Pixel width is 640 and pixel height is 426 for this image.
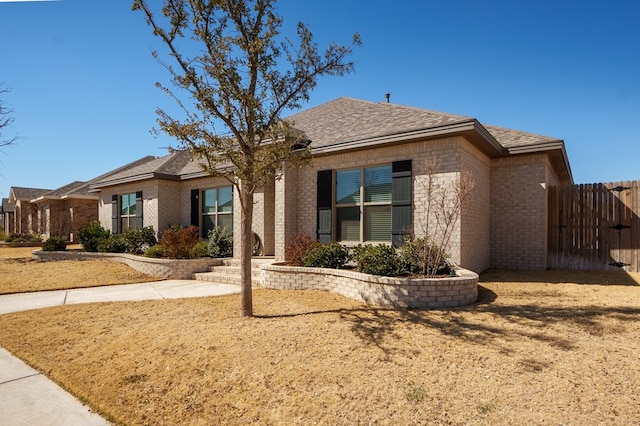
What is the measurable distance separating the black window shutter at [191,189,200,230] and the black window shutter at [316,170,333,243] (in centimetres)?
611

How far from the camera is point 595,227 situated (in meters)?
9.91

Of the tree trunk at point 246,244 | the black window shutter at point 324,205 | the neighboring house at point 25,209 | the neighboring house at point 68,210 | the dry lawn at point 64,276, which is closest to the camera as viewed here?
the tree trunk at point 246,244

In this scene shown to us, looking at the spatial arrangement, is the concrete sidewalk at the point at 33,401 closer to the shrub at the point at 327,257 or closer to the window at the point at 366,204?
the shrub at the point at 327,257

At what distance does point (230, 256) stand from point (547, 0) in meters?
11.4

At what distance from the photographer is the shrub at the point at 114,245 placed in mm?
14008

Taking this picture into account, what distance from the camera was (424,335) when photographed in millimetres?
4730

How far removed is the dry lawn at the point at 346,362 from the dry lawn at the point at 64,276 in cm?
320

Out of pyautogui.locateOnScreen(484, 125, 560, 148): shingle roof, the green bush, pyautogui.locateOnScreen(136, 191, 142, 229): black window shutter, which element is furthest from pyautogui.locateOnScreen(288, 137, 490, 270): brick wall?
the green bush

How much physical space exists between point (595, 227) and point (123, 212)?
1907 cm

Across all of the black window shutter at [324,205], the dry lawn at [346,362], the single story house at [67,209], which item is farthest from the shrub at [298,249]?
the single story house at [67,209]

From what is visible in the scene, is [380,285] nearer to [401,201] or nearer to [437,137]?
[401,201]

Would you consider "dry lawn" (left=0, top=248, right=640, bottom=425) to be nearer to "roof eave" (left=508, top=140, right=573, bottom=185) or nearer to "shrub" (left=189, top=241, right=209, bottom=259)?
"roof eave" (left=508, top=140, right=573, bottom=185)

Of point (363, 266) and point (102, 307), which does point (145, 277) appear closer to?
point (102, 307)

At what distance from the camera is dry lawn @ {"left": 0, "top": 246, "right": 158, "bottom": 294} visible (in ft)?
29.5
